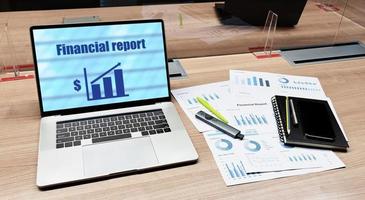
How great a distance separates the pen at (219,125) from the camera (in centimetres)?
98

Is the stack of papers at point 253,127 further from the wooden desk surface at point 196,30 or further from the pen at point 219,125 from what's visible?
the wooden desk surface at point 196,30

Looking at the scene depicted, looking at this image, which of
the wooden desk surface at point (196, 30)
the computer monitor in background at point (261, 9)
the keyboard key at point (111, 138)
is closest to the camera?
the keyboard key at point (111, 138)

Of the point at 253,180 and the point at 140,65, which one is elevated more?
the point at 140,65

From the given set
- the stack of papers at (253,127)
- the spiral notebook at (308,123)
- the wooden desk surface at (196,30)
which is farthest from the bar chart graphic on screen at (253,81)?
the wooden desk surface at (196,30)

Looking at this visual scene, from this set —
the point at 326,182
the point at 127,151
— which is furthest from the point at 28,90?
the point at 326,182

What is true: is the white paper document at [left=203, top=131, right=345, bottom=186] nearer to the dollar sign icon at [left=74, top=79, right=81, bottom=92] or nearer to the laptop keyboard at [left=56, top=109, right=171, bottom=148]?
the laptop keyboard at [left=56, top=109, right=171, bottom=148]

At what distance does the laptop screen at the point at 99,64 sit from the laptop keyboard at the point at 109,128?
5 centimetres

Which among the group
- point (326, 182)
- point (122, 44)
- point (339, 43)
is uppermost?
point (122, 44)

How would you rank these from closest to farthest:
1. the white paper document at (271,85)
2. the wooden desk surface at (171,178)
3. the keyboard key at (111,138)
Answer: the wooden desk surface at (171,178), the keyboard key at (111,138), the white paper document at (271,85)

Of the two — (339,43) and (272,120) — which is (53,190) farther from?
(339,43)

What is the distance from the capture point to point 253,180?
849mm

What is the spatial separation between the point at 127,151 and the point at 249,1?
0.89m

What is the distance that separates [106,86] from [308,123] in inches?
21.5

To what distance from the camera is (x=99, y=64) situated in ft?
3.32
